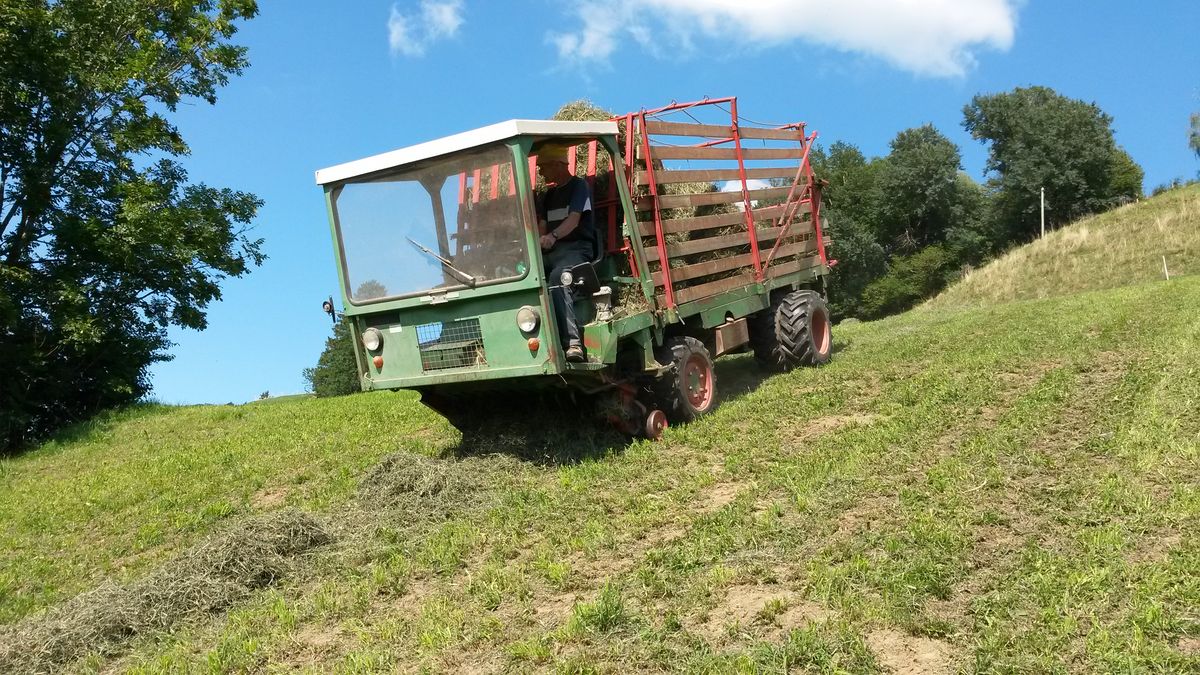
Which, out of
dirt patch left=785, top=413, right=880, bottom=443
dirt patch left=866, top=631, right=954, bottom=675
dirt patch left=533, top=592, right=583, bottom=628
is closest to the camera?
dirt patch left=866, top=631, right=954, bottom=675

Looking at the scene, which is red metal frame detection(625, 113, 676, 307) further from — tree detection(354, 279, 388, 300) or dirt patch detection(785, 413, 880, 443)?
tree detection(354, 279, 388, 300)

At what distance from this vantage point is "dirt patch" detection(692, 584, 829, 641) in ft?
12.5

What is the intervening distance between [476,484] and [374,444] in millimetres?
3147

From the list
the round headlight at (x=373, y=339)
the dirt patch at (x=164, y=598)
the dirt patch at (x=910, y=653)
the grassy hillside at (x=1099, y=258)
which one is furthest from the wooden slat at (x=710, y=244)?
the grassy hillside at (x=1099, y=258)

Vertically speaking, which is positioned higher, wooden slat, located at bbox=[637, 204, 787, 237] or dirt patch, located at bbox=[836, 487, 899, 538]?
wooden slat, located at bbox=[637, 204, 787, 237]

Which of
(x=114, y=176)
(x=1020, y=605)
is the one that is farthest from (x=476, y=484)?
(x=114, y=176)

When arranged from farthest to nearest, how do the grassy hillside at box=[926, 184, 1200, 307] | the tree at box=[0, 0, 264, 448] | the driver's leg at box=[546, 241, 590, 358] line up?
1. the grassy hillside at box=[926, 184, 1200, 307]
2. the tree at box=[0, 0, 264, 448]
3. the driver's leg at box=[546, 241, 590, 358]

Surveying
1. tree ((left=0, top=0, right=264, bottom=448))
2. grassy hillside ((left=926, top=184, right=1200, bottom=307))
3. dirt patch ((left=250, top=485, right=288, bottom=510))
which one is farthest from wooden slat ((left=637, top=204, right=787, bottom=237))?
grassy hillside ((left=926, top=184, right=1200, bottom=307))

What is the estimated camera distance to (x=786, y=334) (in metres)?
10.3

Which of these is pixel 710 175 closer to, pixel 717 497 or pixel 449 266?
pixel 449 266

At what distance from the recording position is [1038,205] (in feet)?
177

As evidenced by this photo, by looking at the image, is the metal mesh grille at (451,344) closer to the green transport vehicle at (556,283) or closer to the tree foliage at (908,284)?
the green transport vehicle at (556,283)

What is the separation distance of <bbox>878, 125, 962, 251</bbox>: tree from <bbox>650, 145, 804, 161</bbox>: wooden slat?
51.8 metres

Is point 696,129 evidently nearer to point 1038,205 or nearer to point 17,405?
point 17,405
